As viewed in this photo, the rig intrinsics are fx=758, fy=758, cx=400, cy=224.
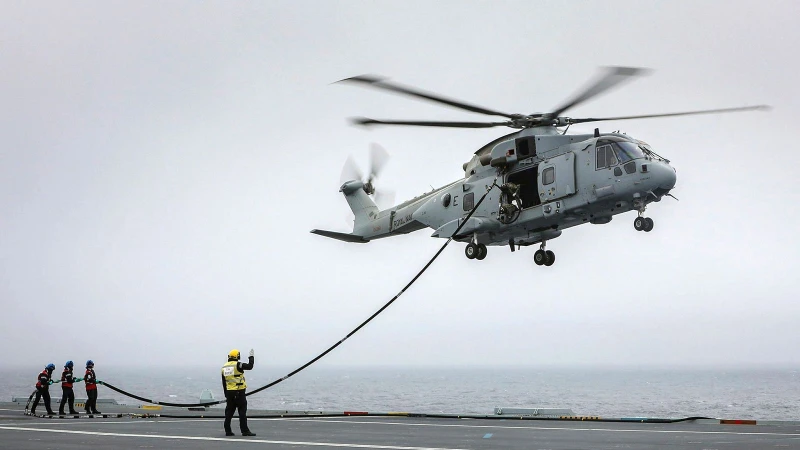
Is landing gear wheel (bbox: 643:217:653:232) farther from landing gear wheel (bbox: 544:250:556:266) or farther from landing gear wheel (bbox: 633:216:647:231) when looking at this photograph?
landing gear wheel (bbox: 544:250:556:266)

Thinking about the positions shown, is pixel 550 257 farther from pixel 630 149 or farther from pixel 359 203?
pixel 359 203

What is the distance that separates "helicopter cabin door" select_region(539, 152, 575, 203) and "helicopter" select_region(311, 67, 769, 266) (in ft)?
0.09

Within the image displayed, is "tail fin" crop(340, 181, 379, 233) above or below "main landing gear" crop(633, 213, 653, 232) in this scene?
above

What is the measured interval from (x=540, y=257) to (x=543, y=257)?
96 millimetres

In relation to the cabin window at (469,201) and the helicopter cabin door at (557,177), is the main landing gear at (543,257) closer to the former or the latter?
the helicopter cabin door at (557,177)

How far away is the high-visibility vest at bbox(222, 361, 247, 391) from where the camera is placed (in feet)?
49.5

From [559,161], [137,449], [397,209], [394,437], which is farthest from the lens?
[397,209]

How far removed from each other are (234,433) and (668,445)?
8591 millimetres

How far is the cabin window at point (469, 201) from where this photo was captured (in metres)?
23.7

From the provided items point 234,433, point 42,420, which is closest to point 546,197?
point 234,433

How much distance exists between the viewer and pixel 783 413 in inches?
2773

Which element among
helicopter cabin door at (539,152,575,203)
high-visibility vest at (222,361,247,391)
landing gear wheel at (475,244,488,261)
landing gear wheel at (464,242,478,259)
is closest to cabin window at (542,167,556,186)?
helicopter cabin door at (539,152,575,203)

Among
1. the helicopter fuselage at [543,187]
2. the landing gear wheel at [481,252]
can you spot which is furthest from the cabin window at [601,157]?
the landing gear wheel at [481,252]

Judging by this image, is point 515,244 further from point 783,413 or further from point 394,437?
point 783,413
